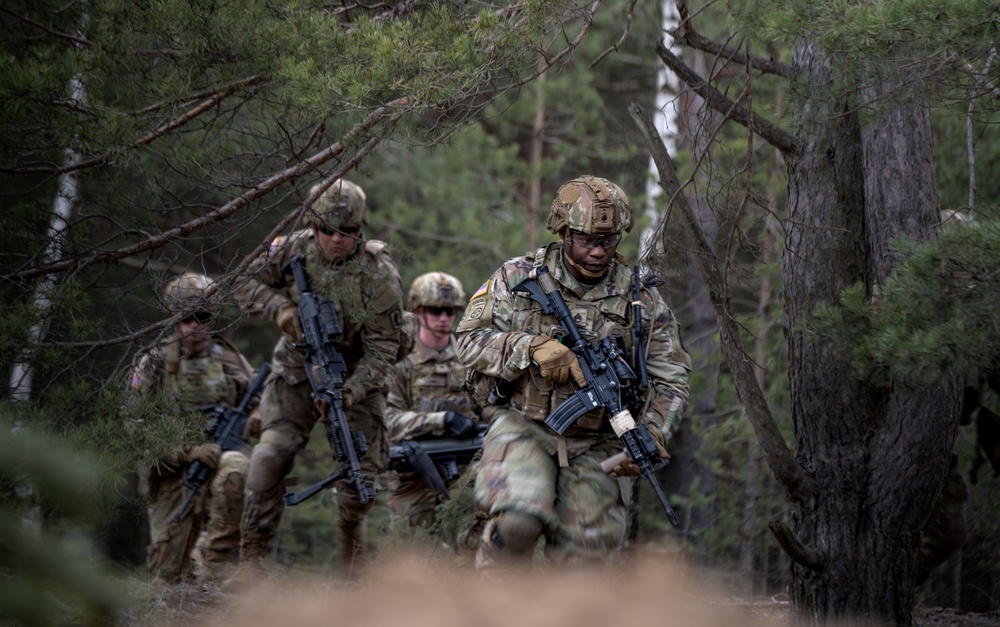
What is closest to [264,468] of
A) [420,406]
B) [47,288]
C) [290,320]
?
[290,320]

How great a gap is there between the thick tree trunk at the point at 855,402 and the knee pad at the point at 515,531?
1859 millimetres

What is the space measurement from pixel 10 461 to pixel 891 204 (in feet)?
16.7

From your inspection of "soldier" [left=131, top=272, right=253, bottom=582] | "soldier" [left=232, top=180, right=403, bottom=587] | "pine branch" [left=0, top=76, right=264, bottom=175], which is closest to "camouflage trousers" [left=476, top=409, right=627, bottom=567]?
"soldier" [left=232, top=180, right=403, bottom=587]

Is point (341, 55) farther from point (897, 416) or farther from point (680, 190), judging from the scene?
point (897, 416)

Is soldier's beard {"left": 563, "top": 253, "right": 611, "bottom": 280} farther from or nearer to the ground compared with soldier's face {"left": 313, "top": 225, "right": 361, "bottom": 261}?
nearer to the ground

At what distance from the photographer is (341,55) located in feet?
18.1

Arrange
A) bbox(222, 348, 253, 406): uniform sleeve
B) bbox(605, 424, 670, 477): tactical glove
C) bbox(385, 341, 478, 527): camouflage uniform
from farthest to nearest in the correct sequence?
bbox(222, 348, 253, 406): uniform sleeve < bbox(385, 341, 478, 527): camouflage uniform < bbox(605, 424, 670, 477): tactical glove

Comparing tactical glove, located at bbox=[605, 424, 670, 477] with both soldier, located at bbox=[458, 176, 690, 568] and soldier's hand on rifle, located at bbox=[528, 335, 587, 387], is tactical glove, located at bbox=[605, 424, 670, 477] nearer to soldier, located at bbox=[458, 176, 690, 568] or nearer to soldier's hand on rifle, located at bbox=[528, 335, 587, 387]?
soldier, located at bbox=[458, 176, 690, 568]

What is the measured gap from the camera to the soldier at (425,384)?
8750mm

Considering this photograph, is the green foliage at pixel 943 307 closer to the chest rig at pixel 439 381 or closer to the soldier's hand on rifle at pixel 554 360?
the soldier's hand on rifle at pixel 554 360

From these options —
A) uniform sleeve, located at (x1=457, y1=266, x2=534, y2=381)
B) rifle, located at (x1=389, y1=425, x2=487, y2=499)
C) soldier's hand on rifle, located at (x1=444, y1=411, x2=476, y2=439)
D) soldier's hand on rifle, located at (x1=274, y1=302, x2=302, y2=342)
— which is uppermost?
soldier's hand on rifle, located at (x1=274, y1=302, x2=302, y2=342)

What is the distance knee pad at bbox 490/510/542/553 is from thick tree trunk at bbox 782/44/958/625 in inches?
73.2

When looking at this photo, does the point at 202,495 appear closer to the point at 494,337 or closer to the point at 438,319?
the point at 438,319

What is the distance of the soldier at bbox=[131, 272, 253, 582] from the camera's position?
8461 millimetres
